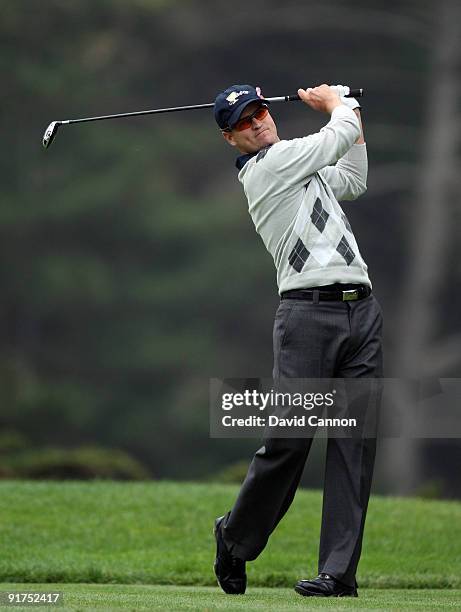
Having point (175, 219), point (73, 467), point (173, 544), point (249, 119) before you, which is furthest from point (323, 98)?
point (175, 219)

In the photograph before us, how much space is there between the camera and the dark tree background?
19.2 meters

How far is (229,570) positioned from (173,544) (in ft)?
7.33

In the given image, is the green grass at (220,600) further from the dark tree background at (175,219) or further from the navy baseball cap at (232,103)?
the dark tree background at (175,219)

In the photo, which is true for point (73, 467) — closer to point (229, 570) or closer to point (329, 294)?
point (229, 570)

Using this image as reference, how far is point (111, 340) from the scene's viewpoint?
20156mm

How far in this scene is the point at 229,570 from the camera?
535cm

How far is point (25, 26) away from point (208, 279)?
14.7ft

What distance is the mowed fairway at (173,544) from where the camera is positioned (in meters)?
6.26

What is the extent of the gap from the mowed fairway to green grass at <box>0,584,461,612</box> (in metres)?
0.01

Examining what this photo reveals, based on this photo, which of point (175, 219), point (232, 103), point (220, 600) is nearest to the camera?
point (220, 600)

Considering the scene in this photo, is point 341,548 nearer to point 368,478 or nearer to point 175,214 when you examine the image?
point 368,478

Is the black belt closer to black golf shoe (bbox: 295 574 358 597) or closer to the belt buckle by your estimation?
the belt buckle

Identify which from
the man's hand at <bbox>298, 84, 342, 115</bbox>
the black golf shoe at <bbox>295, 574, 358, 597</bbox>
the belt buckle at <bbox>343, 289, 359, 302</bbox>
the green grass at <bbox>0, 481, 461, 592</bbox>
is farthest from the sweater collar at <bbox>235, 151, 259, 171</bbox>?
the green grass at <bbox>0, 481, 461, 592</bbox>

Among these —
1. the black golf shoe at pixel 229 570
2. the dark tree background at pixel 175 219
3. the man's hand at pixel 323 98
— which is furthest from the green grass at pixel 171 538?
the dark tree background at pixel 175 219
